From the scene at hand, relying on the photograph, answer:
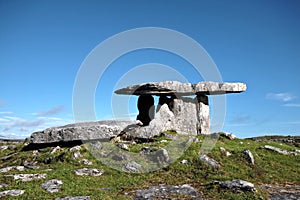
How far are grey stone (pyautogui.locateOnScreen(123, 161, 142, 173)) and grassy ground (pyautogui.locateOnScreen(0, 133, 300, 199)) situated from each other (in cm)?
42

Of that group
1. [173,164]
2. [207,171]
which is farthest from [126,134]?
[207,171]

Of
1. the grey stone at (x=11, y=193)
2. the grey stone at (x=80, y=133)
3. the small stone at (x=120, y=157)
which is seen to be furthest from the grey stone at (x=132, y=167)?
the grey stone at (x=80, y=133)

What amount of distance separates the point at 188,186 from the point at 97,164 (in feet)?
19.8

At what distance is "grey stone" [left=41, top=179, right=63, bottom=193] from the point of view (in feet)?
45.5

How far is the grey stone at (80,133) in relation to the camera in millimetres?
22500

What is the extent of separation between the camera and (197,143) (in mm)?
20312

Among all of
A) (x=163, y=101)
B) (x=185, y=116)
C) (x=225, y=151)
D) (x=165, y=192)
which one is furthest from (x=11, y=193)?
(x=163, y=101)

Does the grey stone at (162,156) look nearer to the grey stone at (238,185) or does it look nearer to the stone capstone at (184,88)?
the grey stone at (238,185)

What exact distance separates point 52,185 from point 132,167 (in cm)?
455

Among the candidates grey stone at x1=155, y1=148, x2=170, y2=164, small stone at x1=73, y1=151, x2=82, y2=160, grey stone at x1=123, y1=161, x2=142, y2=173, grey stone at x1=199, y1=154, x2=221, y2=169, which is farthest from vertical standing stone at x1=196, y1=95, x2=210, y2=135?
small stone at x1=73, y1=151, x2=82, y2=160

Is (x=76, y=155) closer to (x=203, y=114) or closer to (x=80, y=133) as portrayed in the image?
(x=80, y=133)

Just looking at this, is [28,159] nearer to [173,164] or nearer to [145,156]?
[145,156]

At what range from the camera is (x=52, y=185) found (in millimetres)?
14398

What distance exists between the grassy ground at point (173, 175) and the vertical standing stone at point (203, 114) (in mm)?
7218
